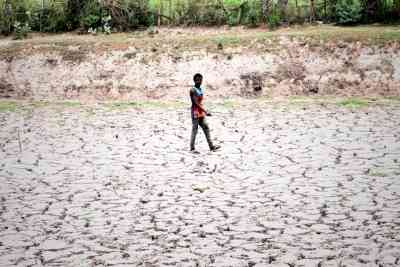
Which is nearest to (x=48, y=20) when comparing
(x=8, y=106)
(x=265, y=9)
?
(x=8, y=106)

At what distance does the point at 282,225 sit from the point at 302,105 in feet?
26.1

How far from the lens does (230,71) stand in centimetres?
1788

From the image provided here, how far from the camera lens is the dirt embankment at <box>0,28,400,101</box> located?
17094 mm

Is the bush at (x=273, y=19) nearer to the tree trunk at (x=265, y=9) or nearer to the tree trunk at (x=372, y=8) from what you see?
the tree trunk at (x=265, y=9)

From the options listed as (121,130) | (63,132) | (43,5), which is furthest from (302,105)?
(43,5)

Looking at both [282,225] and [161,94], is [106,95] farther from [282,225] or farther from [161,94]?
[282,225]


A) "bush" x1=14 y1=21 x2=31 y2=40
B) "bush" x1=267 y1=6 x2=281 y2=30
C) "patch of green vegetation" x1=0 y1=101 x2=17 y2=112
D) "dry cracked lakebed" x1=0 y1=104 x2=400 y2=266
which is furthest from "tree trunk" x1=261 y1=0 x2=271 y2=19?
"patch of green vegetation" x1=0 y1=101 x2=17 y2=112

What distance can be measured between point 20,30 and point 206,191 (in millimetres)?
14038

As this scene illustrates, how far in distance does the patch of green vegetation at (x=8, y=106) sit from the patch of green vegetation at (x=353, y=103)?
8.18 metres

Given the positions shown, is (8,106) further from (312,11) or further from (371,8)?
(371,8)

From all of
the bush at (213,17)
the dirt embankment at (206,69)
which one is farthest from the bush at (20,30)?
the bush at (213,17)

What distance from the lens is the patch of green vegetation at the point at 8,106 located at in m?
16.4

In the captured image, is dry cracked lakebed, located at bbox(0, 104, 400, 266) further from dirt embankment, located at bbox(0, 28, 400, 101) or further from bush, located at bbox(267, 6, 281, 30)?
bush, located at bbox(267, 6, 281, 30)

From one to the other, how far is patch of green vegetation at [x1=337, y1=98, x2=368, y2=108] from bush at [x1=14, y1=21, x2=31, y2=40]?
10982 mm
